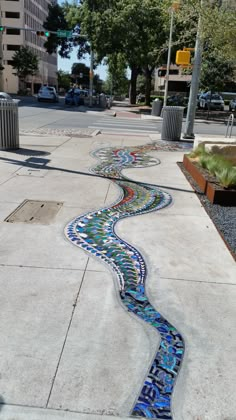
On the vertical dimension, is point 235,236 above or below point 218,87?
below

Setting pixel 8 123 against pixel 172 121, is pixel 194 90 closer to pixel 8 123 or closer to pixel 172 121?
pixel 172 121

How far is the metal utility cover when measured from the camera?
17.0 ft

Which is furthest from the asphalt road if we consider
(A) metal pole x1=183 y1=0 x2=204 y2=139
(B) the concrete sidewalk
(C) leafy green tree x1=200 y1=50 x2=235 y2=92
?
(B) the concrete sidewalk

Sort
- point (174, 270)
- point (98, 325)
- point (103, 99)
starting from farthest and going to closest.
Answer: point (103, 99)
point (174, 270)
point (98, 325)

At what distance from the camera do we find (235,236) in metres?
4.93

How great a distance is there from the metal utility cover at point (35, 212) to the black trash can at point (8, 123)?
410 cm

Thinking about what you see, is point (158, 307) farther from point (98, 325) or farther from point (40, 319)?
point (40, 319)

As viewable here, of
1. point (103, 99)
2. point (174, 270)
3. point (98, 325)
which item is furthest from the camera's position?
point (103, 99)

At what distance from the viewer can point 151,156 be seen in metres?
10.6

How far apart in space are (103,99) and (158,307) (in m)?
35.9

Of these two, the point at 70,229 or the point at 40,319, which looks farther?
the point at 70,229

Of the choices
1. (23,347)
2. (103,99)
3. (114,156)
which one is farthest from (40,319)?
(103,99)

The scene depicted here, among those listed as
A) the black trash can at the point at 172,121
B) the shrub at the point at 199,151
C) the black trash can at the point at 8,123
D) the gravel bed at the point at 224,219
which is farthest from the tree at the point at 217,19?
the black trash can at the point at 172,121

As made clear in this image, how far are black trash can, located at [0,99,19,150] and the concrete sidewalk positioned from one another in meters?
4.39
